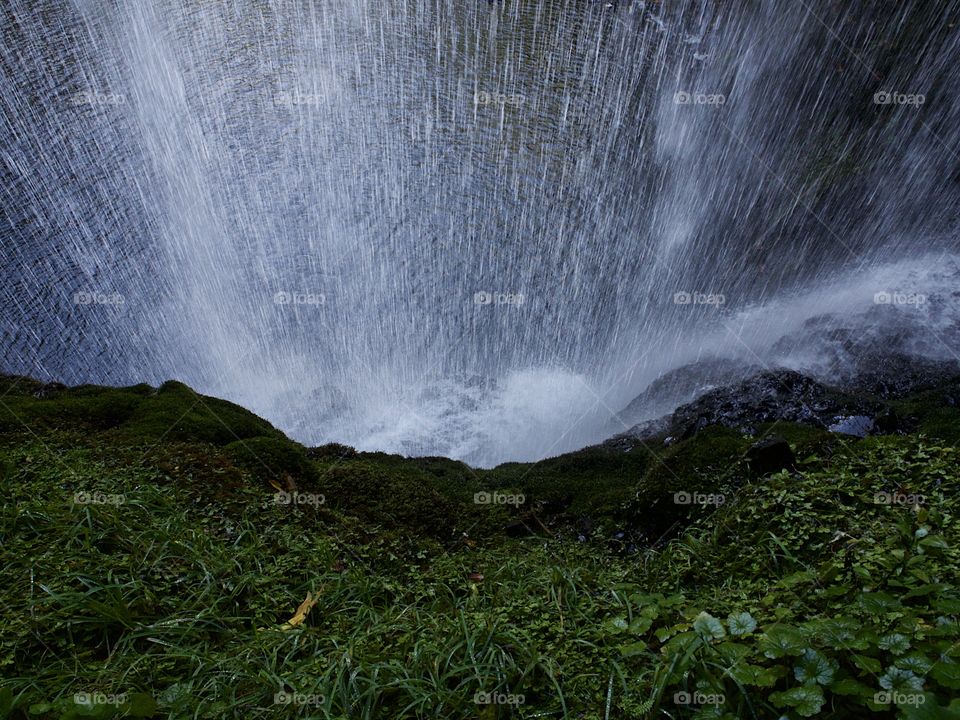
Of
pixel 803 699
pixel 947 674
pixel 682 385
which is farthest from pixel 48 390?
pixel 682 385

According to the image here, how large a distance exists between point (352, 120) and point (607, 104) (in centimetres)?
510

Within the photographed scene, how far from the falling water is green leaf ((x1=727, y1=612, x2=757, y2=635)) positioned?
22.2 feet

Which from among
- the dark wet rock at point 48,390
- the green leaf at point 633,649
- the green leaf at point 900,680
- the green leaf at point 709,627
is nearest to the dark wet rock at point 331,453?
the dark wet rock at point 48,390

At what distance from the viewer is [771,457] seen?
402 centimetres

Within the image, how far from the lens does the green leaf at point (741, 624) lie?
213cm

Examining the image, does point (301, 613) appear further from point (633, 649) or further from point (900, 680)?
point (900, 680)

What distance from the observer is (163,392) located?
549cm

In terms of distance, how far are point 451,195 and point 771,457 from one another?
9.05 m

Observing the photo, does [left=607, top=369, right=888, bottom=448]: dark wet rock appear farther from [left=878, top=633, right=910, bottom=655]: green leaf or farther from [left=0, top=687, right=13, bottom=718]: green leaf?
[left=0, top=687, right=13, bottom=718]: green leaf

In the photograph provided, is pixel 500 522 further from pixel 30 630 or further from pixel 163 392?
pixel 163 392

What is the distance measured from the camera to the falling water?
8938 mm

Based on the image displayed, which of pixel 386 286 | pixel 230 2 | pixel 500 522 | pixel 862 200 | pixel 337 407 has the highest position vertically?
pixel 230 2

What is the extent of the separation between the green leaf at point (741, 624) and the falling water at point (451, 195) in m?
6.76

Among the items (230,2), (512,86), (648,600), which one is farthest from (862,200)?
(230,2)
